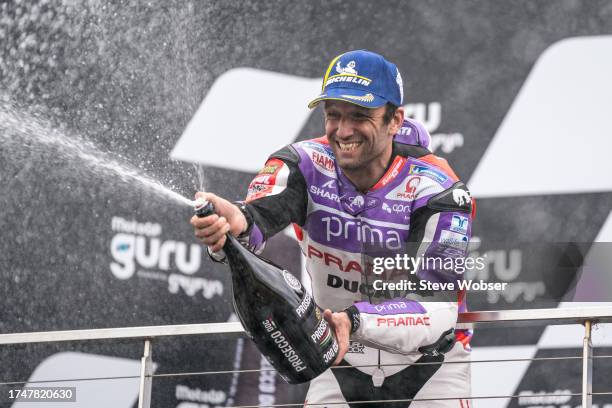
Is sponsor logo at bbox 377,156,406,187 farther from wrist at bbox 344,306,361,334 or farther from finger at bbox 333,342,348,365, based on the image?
finger at bbox 333,342,348,365

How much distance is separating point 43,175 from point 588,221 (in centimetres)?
260

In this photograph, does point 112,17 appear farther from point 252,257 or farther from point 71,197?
point 252,257

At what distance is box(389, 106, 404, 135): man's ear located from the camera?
2785mm

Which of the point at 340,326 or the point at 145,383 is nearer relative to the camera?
the point at 340,326

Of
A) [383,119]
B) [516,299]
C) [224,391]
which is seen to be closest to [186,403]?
[224,391]

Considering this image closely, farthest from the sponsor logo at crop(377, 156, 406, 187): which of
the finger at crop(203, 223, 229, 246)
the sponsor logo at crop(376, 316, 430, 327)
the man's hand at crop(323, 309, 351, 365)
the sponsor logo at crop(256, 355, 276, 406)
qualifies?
the sponsor logo at crop(256, 355, 276, 406)

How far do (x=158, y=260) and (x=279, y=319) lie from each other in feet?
8.46

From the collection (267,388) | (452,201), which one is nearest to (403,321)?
(452,201)

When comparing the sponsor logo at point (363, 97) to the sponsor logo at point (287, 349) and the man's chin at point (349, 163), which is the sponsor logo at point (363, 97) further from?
the sponsor logo at point (287, 349)

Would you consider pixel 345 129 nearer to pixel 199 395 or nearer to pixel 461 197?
pixel 461 197

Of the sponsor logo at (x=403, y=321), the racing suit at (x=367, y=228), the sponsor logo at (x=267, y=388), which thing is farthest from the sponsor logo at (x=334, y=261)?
the sponsor logo at (x=267, y=388)

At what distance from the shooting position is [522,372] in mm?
4043

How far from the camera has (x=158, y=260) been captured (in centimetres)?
→ 464

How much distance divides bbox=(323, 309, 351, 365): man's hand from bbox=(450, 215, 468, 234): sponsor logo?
0.53 metres
